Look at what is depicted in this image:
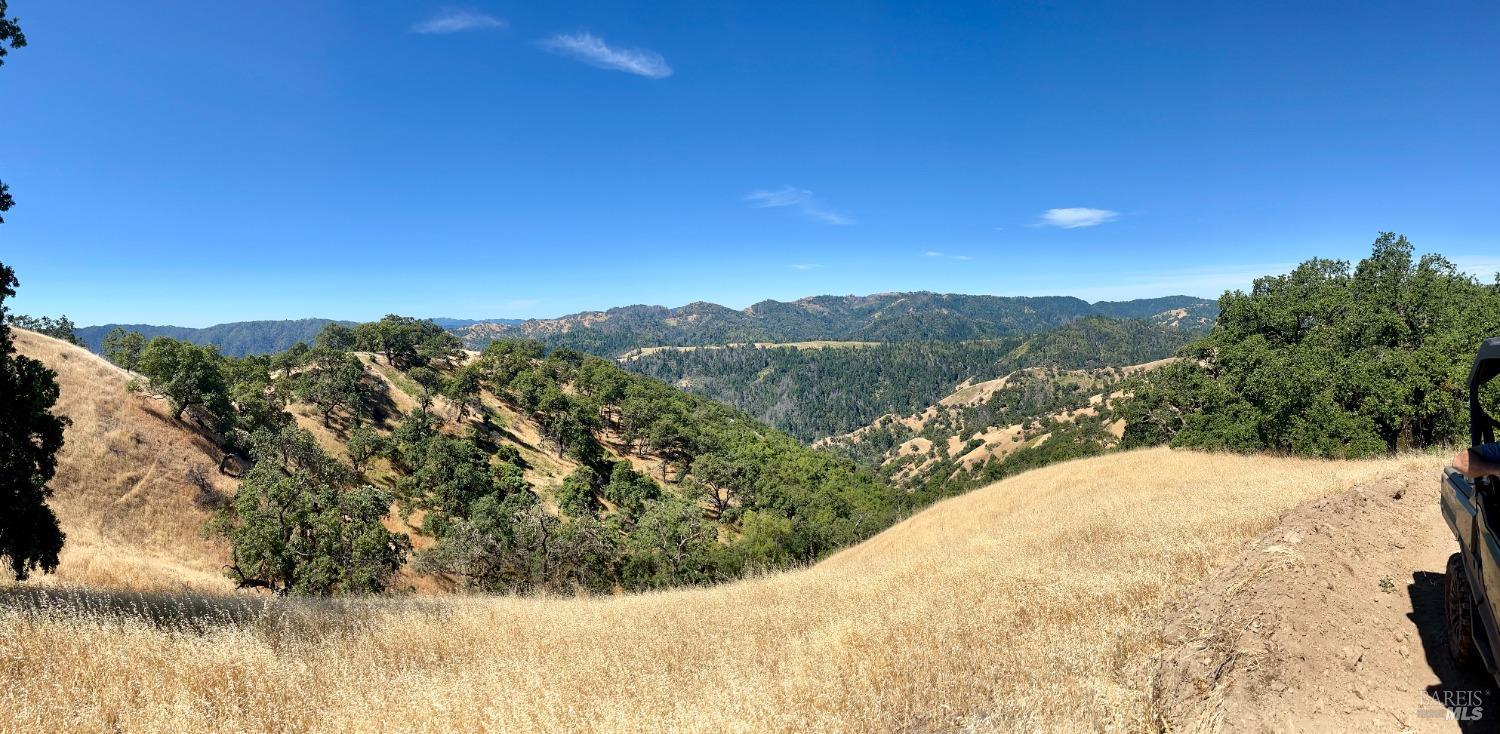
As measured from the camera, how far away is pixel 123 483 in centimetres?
3641

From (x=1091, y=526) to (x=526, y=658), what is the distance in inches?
529

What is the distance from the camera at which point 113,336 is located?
6247cm

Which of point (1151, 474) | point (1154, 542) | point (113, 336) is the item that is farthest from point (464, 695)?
point (113, 336)

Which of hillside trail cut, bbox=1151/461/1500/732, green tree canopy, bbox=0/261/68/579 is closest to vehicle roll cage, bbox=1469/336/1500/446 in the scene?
hillside trail cut, bbox=1151/461/1500/732

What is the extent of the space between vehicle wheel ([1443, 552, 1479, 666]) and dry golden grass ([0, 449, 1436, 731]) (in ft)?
7.99

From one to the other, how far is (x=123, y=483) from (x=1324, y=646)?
181ft

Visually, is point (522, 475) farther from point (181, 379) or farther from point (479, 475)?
point (181, 379)

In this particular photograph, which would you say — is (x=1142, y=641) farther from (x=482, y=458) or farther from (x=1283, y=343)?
(x=482, y=458)

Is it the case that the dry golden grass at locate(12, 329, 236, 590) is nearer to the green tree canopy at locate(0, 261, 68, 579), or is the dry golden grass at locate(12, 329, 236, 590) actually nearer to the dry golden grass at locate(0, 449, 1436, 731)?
the green tree canopy at locate(0, 261, 68, 579)

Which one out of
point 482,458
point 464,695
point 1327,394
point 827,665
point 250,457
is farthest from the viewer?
point 482,458

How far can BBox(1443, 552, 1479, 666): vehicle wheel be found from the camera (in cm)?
501

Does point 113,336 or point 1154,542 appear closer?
point 1154,542

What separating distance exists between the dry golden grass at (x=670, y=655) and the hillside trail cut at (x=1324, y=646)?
513 millimetres

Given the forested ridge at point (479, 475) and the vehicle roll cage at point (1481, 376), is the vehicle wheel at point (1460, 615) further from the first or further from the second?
the forested ridge at point (479, 475)
